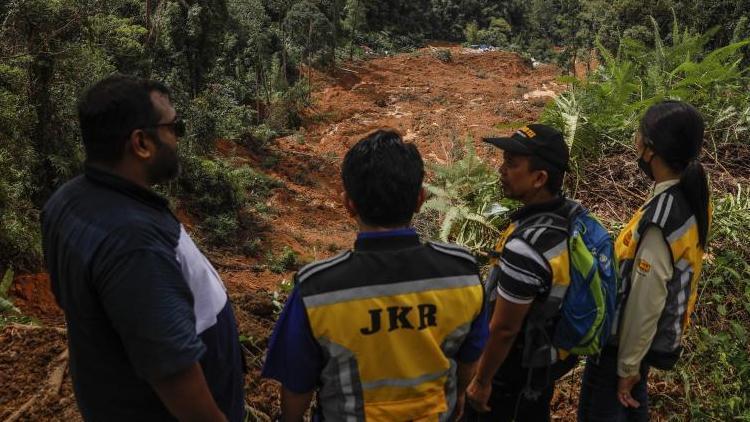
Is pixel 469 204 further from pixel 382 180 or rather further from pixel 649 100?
pixel 382 180

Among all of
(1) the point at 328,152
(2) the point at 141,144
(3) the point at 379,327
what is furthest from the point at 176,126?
(1) the point at 328,152

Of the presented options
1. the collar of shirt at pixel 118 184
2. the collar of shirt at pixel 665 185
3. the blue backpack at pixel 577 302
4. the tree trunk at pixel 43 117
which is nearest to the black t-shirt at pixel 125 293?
the collar of shirt at pixel 118 184

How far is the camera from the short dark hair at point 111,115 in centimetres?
155

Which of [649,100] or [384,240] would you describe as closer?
[384,240]

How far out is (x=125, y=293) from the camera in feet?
4.61

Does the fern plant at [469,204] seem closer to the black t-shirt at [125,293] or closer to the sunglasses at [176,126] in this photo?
the sunglasses at [176,126]

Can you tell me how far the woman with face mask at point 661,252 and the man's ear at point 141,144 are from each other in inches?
73.8

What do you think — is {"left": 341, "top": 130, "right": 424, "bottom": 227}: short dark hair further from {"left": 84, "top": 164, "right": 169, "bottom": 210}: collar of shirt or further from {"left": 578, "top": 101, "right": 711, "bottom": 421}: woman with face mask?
{"left": 578, "top": 101, "right": 711, "bottom": 421}: woman with face mask

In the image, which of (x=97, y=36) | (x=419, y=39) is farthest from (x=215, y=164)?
(x=419, y=39)

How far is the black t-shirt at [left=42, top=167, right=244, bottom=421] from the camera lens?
55.9 inches

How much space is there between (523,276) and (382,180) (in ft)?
2.53

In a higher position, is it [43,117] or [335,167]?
A: [43,117]

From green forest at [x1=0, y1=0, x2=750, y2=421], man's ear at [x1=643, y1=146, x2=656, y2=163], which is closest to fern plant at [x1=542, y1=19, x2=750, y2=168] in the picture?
green forest at [x1=0, y1=0, x2=750, y2=421]

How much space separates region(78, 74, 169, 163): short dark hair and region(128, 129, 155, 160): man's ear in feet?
0.05
